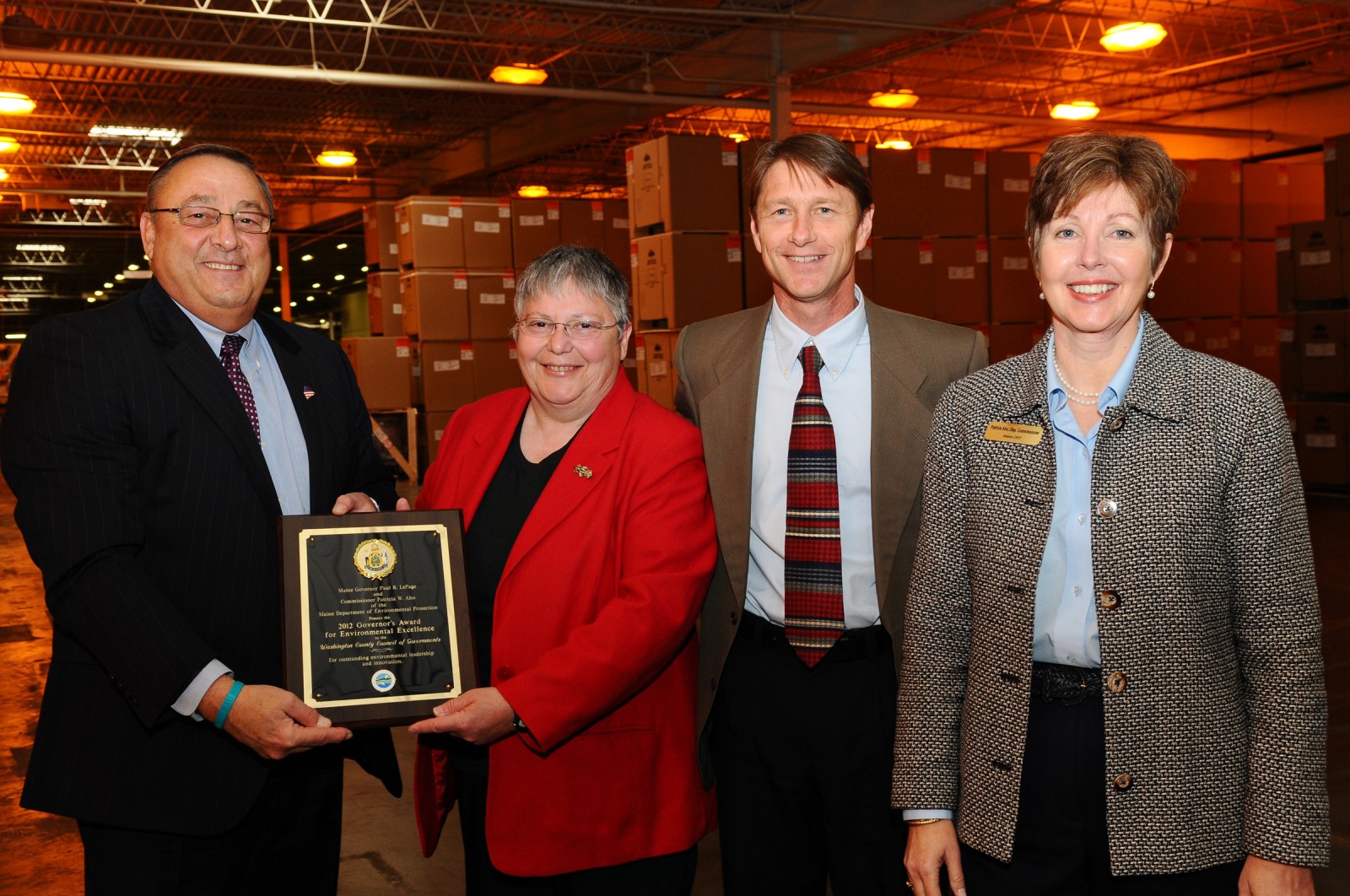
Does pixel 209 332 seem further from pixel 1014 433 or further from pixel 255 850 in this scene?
pixel 1014 433

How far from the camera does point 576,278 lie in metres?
2.00

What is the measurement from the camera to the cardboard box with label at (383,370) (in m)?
11.1

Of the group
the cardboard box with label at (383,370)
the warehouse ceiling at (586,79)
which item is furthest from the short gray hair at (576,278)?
the cardboard box with label at (383,370)

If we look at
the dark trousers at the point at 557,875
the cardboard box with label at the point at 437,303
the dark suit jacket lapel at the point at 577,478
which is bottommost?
the dark trousers at the point at 557,875

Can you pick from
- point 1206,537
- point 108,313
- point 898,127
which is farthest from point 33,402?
point 898,127

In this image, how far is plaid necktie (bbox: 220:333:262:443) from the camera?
6.53 ft

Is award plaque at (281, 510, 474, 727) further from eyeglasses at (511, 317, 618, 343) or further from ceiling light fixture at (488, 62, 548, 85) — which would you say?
ceiling light fixture at (488, 62, 548, 85)

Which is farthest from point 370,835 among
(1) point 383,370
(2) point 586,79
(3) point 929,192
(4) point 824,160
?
(2) point 586,79

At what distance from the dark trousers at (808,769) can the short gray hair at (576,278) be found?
2.14ft

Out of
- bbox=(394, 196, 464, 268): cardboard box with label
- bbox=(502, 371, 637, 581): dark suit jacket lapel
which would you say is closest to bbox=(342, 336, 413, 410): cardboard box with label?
bbox=(394, 196, 464, 268): cardboard box with label

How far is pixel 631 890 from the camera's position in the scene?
1958mm

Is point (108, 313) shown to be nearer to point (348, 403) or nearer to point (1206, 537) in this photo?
point (348, 403)

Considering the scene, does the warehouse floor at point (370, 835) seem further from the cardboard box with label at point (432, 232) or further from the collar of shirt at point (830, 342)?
the cardboard box with label at point (432, 232)

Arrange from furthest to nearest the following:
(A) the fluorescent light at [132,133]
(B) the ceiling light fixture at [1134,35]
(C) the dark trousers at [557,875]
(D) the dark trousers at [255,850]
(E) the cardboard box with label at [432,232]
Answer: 1. (A) the fluorescent light at [132,133]
2. (E) the cardboard box with label at [432,232]
3. (B) the ceiling light fixture at [1134,35]
4. (C) the dark trousers at [557,875]
5. (D) the dark trousers at [255,850]
